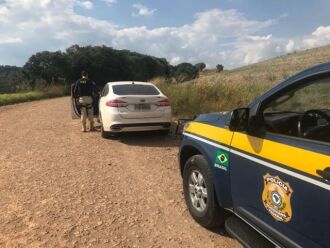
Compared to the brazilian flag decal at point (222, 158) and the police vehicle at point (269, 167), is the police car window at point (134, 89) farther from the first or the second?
the brazilian flag decal at point (222, 158)

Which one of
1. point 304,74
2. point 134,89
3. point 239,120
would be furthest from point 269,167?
point 134,89

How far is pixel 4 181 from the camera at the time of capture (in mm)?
6312

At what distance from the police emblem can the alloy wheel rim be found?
3.98 feet

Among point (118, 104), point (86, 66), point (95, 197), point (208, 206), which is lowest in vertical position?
point (95, 197)

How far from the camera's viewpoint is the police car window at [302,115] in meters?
3.14

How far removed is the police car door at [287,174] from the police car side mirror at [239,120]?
8 cm

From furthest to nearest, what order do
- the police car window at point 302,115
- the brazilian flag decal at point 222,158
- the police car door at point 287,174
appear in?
the brazilian flag decal at point 222,158, the police car window at point 302,115, the police car door at point 287,174

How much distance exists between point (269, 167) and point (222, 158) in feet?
2.58

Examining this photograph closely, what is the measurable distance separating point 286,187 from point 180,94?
11.3m

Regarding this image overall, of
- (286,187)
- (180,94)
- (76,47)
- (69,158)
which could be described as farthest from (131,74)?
(286,187)

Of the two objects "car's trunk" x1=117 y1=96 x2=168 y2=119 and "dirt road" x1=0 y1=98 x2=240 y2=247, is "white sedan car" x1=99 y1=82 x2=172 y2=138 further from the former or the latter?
"dirt road" x1=0 y1=98 x2=240 y2=247

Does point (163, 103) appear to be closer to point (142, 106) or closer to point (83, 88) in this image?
point (142, 106)

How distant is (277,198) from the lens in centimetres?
289

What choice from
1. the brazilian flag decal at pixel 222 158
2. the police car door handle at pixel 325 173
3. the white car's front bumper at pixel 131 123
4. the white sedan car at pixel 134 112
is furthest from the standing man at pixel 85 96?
the police car door handle at pixel 325 173
